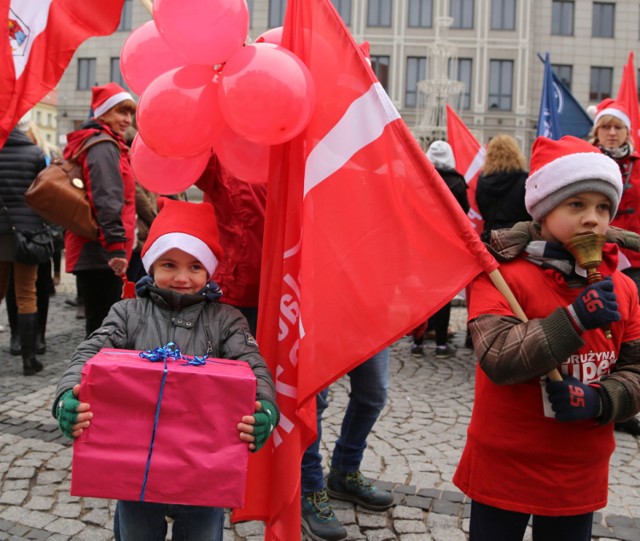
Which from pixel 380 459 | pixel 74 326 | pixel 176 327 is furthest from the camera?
pixel 74 326

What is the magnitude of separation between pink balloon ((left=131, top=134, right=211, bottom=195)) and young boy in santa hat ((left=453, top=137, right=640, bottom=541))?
1225 mm

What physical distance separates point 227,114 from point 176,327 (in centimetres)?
75

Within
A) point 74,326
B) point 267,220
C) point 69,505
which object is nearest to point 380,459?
point 69,505

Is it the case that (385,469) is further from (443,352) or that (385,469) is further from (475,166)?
(475,166)

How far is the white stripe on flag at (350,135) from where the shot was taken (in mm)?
2357

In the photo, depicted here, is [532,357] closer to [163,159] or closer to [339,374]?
[339,374]

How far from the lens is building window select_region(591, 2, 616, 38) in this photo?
114 ft

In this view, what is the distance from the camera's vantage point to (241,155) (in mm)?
2682

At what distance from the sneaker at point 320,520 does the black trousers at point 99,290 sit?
2.01 m

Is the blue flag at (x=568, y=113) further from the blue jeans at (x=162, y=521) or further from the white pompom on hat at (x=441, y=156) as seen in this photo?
the blue jeans at (x=162, y=521)

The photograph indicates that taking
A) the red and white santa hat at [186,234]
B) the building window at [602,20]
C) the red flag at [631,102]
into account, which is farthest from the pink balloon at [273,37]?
the building window at [602,20]

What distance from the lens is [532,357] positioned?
6.39ft

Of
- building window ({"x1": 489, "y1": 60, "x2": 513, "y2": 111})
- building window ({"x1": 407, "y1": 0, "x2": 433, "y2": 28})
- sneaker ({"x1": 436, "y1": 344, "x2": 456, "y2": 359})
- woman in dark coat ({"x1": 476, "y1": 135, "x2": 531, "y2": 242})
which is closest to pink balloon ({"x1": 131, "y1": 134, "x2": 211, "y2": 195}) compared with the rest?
woman in dark coat ({"x1": 476, "y1": 135, "x2": 531, "y2": 242})

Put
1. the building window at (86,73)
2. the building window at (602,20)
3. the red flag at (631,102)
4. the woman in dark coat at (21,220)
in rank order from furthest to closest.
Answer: the building window at (86,73) < the building window at (602,20) < the red flag at (631,102) < the woman in dark coat at (21,220)
